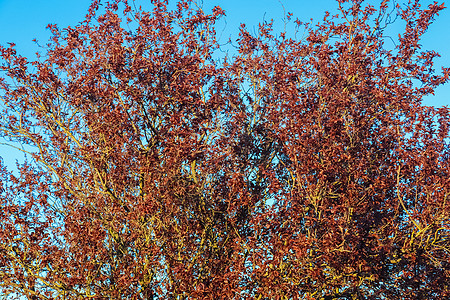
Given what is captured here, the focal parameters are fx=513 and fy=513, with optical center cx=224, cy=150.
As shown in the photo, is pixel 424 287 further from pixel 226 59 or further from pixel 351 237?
pixel 226 59

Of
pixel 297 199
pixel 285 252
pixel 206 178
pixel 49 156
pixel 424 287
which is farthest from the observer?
pixel 49 156

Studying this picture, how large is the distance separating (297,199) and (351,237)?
1715 mm

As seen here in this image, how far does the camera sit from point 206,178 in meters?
16.2

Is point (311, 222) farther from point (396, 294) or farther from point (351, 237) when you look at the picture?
point (396, 294)

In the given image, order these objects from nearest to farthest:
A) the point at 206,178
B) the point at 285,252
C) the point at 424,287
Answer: the point at 285,252 → the point at 424,287 → the point at 206,178

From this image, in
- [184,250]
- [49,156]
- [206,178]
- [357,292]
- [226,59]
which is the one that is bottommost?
[357,292]

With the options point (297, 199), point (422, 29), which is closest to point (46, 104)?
point (297, 199)

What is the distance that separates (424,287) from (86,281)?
31.2 feet

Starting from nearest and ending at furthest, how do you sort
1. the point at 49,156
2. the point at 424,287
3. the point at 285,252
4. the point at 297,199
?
the point at 285,252, the point at 297,199, the point at 424,287, the point at 49,156

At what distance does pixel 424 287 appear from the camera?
1470 cm

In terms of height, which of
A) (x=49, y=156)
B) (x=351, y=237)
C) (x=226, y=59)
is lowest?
(x=351, y=237)

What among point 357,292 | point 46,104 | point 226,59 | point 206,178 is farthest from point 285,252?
A: point 46,104

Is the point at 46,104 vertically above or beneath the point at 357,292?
above

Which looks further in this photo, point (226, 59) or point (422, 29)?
point (226, 59)
